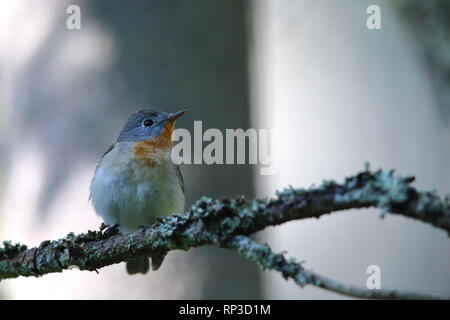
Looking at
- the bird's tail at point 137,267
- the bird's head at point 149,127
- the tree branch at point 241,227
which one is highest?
the bird's head at point 149,127

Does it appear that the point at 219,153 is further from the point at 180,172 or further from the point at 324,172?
the point at 324,172

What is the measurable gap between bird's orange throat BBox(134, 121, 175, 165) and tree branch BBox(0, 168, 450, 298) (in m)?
1.42

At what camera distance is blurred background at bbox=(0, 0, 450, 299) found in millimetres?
4609

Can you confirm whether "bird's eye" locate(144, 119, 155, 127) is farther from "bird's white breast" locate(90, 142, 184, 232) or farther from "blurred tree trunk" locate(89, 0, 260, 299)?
"bird's white breast" locate(90, 142, 184, 232)

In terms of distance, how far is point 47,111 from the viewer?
473 centimetres

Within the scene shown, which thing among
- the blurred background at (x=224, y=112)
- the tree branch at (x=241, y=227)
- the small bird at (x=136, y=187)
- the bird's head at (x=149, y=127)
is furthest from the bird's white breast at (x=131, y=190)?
the tree branch at (x=241, y=227)

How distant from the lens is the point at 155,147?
4.80 m

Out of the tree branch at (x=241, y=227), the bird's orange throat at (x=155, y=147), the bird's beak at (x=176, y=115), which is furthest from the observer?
the bird's beak at (x=176, y=115)

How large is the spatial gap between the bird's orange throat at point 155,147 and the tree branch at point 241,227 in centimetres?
142

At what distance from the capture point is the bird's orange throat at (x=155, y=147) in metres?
4.57

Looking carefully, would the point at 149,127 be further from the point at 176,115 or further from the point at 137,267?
the point at 137,267

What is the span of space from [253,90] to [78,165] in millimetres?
2160
